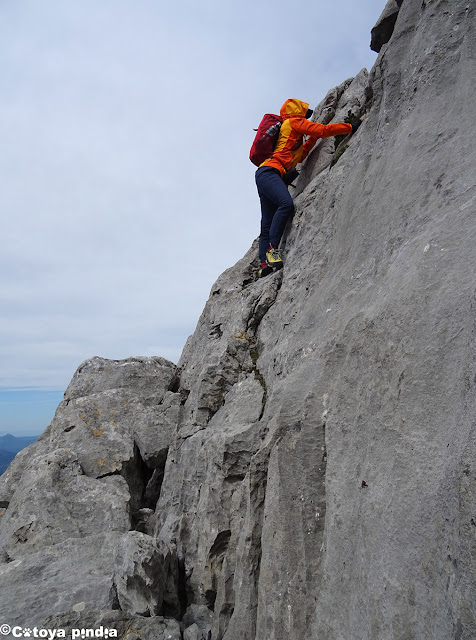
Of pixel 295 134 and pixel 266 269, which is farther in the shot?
pixel 266 269

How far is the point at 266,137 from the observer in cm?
1494

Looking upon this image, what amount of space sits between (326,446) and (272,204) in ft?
33.0

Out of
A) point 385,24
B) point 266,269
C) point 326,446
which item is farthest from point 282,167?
point 326,446

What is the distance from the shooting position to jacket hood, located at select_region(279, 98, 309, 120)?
14.2 metres

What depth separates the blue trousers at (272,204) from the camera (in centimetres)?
1415

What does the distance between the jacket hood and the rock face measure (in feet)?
3.81

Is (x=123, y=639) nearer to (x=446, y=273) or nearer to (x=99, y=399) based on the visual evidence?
(x=446, y=273)

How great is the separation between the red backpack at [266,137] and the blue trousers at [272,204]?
724 millimetres

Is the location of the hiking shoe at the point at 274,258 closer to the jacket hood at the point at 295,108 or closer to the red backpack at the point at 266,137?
the red backpack at the point at 266,137

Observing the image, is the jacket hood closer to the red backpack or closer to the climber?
the climber

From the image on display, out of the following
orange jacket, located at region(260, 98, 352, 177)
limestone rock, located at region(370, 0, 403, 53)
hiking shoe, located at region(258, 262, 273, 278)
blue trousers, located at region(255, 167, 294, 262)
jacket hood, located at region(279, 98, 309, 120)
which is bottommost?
hiking shoe, located at region(258, 262, 273, 278)

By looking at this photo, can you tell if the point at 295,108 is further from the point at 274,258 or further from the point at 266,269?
the point at 266,269

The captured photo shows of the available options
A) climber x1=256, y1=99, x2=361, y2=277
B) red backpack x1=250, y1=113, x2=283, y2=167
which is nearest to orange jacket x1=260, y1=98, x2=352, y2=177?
climber x1=256, y1=99, x2=361, y2=277

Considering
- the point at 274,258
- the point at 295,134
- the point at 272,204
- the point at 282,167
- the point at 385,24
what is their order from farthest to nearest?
the point at 272,204 → the point at 282,167 → the point at 295,134 → the point at 274,258 → the point at 385,24
